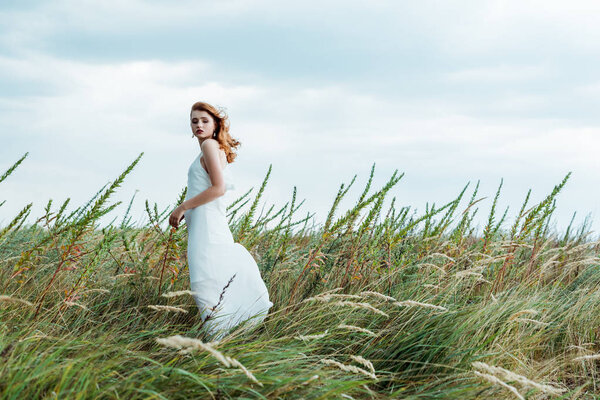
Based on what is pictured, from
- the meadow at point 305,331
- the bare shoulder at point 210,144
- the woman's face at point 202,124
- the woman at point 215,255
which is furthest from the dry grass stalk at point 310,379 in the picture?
the woman's face at point 202,124

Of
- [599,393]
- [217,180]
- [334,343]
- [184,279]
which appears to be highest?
[217,180]

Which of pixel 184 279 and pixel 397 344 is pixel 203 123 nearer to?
pixel 184 279

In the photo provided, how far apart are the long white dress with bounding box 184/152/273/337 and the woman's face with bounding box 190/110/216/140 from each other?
41 cm

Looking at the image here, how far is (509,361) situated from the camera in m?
3.43

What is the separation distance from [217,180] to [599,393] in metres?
2.97

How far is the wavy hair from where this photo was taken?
4.12 meters

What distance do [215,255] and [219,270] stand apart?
0.11 metres

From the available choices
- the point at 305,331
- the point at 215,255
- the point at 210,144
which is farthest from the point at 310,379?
the point at 210,144

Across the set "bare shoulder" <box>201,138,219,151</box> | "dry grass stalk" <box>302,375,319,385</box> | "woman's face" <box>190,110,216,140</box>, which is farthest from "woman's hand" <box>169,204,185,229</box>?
"dry grass stalk" <box>302,375,319,385</box>

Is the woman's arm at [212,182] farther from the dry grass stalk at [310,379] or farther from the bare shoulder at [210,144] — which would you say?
the dry grass stalk at [310,379]

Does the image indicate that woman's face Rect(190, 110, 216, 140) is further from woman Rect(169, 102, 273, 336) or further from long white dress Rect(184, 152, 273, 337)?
long white dress Rect(184, 152, 273, 337)

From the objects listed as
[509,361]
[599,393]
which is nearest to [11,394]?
[509,361]

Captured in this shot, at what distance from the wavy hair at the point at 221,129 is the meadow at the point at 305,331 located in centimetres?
39

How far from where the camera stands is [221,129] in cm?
418
